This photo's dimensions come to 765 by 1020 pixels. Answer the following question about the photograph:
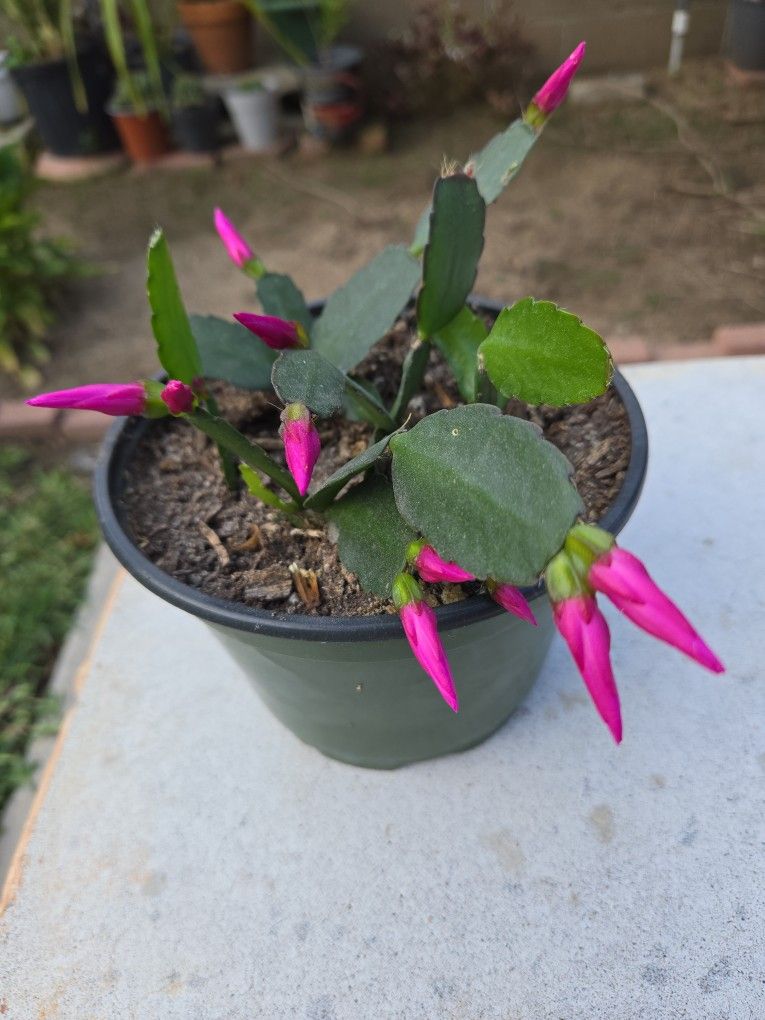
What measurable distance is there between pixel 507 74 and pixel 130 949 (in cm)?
286

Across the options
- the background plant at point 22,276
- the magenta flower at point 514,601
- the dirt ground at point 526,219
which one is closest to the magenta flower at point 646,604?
the magenta flower at point 514,601

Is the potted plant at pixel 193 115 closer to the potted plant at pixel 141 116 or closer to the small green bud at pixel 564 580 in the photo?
the potted plant at pixel 141 116

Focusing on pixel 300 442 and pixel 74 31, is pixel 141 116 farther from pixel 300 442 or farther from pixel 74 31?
pixel 300 442

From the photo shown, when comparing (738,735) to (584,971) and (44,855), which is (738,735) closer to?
(584,971)

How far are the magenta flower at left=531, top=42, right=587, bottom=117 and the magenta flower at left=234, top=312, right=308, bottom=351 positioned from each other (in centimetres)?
26

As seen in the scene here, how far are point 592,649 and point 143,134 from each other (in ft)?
9.37

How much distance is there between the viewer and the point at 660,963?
65cm

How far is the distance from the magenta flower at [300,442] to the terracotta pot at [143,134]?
259 cm

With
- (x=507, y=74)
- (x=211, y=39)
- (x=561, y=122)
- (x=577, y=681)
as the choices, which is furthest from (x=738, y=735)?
(x=211, y=39)

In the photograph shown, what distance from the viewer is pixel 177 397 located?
562 mm

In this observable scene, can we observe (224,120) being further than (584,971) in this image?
Yes

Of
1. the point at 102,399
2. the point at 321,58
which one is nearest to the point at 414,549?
the point at 102,399

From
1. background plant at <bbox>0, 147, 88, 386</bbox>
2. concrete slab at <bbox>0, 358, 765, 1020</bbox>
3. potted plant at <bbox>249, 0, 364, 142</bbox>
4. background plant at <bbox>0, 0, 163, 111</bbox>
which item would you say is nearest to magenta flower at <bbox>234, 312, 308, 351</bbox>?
concrete slab at <bbox>0, 358, 765, 1020</bbox>

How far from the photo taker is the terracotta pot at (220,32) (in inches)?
106
